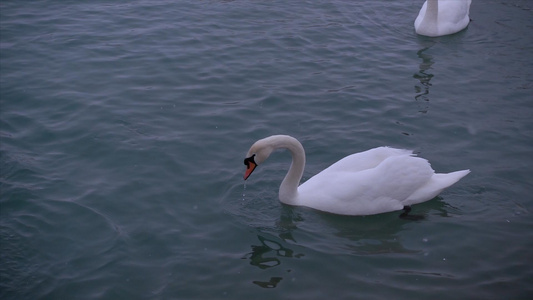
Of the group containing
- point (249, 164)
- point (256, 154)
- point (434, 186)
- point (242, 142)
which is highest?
point (256, 154)

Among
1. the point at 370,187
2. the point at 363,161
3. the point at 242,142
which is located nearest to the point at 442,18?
the point at 242,142

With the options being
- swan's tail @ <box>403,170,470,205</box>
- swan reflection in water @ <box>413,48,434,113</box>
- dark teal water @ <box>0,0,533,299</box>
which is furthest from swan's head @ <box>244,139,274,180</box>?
swan reflection in water @ <box>413,48,434,113</box>

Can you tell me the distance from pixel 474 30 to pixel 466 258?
8.03 meters

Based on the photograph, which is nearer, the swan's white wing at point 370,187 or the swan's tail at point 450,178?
the swan's white wing at point 370,187

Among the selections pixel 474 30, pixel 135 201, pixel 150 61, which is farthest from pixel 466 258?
pixel 474 30

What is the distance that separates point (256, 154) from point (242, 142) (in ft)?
5.52

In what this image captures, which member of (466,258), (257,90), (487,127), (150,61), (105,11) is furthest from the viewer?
(105,11)

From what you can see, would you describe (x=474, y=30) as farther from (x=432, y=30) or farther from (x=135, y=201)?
(x=135, y=201)

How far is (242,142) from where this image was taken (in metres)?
9.38

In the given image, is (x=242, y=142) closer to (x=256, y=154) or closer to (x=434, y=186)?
(x=256, y=154)

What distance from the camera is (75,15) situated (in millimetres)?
13969

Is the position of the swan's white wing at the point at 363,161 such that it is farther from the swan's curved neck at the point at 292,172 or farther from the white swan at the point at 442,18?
the white swan at the point at 442,18

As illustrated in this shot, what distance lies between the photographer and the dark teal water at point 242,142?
6.90m

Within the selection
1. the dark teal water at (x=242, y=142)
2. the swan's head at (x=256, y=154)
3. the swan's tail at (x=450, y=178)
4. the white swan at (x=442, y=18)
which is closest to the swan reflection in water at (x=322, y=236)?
the dark teal water at (x=242, y=142)
